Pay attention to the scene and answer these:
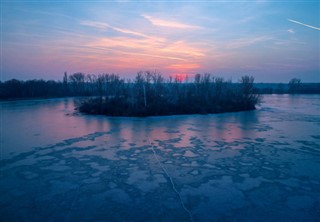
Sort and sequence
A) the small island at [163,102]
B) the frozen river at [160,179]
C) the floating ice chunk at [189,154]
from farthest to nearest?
the small island at [163,102] → the floating ice chunk at [189,154] → the frozen river at [160,179]

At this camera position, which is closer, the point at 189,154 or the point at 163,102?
the point at 189,154

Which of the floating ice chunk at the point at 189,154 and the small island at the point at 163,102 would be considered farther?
the small island at the point at 163,102

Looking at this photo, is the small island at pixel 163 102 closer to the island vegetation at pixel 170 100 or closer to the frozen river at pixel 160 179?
the island vegetation at pixel 170 100

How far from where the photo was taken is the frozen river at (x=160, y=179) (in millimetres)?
3420

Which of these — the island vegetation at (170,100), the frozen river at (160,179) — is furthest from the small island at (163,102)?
the frozen river at (160,179)

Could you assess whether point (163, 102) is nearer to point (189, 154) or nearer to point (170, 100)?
point (170, 100)

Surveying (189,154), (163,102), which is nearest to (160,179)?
(189,154)

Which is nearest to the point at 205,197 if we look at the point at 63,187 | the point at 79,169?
the point at 63,187

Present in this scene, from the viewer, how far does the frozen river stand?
342 centimetres

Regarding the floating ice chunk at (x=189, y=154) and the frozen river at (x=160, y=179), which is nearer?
the frozen river at (x=160, y=179)

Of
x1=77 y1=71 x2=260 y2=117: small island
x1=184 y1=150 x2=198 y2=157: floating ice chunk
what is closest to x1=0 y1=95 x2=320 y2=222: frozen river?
x1=184 y1=150 x2=198 y2=157: floating ice chunk

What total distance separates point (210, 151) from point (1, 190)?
5.42m

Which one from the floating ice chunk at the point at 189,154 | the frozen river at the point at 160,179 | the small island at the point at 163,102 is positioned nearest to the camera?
the frozen river at the point at 160,179

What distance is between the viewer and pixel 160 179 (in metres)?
4.73
